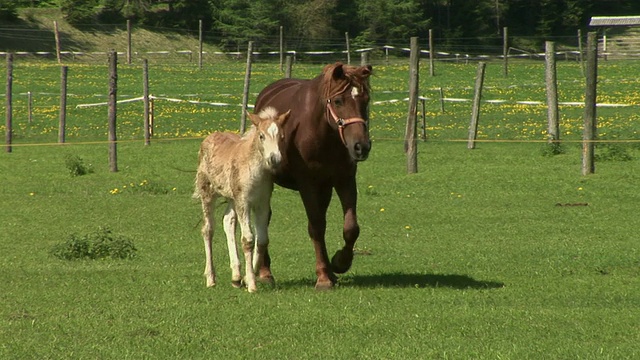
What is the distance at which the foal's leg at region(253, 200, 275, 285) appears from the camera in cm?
1048

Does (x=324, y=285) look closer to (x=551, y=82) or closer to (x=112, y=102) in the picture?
(x=551, y=82)

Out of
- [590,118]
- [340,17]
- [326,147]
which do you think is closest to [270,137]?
[326,147]

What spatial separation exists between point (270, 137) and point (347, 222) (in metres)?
1.14

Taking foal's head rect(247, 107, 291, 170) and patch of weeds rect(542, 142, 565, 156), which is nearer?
foal's head rect(247, 107, 291, 170)

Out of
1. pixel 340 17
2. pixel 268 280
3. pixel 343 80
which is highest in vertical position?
pixel 340 17

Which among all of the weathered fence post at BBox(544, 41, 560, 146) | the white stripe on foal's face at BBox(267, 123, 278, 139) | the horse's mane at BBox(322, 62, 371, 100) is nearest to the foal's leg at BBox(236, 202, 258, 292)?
the white stripe on foal's face at BBox(267, 123, 278, 139)

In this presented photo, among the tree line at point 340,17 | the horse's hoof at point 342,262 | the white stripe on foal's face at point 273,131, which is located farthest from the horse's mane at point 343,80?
the tree line at point 340,17

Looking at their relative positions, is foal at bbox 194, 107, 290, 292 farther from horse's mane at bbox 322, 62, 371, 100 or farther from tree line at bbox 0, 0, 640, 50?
tree line at bbox 0, 0, 640, 50

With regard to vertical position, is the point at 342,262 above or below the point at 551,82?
below

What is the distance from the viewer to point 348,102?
9867 millimetres

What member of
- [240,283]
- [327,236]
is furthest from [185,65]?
[240,283]

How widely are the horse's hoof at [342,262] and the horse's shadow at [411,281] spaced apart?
132 mm

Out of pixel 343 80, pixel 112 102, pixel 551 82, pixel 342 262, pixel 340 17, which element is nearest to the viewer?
pixel 343 80

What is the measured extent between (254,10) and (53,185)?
163 feet
